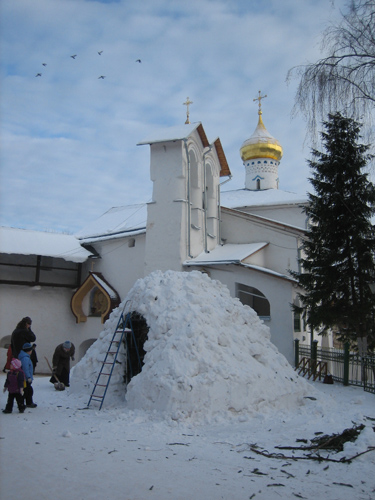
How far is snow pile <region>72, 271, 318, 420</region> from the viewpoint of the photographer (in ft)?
22.6

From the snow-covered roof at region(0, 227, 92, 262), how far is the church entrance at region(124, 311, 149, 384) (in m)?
10.6

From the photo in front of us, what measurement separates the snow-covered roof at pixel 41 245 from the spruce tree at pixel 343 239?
1017 centimetres

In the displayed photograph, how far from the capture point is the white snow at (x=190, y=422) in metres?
4.20

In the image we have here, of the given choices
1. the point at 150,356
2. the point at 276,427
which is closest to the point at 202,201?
the point at 150,356

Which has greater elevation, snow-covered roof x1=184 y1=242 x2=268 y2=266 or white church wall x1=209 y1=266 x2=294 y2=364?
snow-covered roof x1=184 y1=242 x2=268 y2=266

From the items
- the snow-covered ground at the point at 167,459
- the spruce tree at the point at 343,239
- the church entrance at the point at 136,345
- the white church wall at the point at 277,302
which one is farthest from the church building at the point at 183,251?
→ the snow-covered ground at the point at 167,459

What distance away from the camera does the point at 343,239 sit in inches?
497

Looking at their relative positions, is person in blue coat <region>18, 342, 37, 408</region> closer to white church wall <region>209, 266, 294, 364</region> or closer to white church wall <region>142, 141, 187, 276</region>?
white church wall <region>142, 141, 187, 276</region>

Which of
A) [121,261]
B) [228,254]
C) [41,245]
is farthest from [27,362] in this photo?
[41,245]

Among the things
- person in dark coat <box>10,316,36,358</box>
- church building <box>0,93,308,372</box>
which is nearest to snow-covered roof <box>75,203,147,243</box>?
church building <box>0,93,308,372</box>

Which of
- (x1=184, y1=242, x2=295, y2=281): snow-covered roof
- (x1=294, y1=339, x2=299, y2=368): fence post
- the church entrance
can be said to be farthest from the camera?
(x1=184, y1=242, x2=295, y2=281): snow-covered roof

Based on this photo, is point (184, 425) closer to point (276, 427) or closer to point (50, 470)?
point (276, 427)

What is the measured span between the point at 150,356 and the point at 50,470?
328cm

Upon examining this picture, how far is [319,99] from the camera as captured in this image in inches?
221
